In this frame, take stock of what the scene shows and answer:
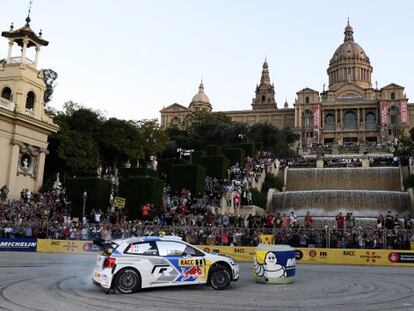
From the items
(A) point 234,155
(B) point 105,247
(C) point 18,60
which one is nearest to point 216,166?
(A) point 234,155

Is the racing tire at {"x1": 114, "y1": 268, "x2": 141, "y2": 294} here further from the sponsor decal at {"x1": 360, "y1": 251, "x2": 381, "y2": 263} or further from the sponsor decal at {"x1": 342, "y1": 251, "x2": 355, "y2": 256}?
the sponsor decal at {"x1": 360, "y1": 251, "x2": 381, "y2": 263}

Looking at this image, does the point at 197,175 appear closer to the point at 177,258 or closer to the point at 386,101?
the point at 177,258

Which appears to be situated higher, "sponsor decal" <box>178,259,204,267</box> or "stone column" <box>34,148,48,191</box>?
"stone column" <box>34,148,48,191</box>

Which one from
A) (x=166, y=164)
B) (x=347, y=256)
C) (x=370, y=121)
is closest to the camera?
(x=347, y=256)

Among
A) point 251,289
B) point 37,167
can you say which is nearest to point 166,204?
point 37,167

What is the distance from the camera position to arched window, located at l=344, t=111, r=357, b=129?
445 ft

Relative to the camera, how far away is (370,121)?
441ft

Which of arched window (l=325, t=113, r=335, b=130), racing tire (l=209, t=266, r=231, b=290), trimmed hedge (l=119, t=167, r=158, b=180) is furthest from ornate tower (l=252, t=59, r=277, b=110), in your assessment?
racing tire (l=209, t=266, r=231, b=290)

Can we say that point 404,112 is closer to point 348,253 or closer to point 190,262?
point 348,253

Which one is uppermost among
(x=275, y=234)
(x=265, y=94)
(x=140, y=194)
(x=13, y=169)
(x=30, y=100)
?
(x=265, y=94)

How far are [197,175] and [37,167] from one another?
605 inches

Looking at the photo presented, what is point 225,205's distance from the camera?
38219 mm

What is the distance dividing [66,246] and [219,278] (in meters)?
17.9

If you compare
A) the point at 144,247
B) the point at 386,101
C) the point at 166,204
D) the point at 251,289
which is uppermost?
the point at 386,101
